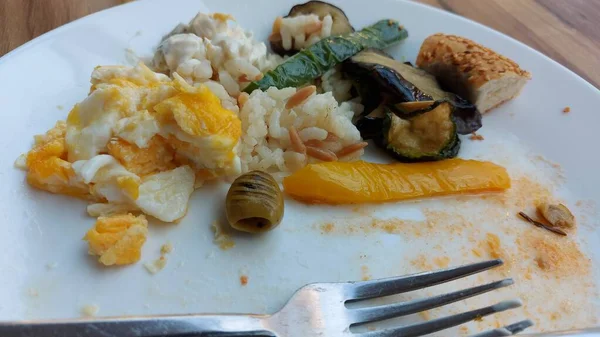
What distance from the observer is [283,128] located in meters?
1.98

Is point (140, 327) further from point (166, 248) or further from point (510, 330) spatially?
point (510, 330)

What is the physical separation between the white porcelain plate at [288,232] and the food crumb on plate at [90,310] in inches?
0.4

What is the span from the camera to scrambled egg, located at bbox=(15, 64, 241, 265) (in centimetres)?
162

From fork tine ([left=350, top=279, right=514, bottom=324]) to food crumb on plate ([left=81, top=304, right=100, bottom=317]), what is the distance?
27.6 inches

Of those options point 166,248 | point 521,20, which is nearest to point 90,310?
point 166,248

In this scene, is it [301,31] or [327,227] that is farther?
[301,31]

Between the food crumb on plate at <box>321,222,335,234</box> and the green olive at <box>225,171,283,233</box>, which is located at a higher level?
the green olive at <box>225,171,283,233</box>

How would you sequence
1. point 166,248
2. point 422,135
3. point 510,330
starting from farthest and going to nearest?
point 422,135 < point 166,248 < point 510,330

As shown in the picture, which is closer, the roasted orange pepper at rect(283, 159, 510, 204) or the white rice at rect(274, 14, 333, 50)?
the roasted orange pepper at rect(283, 159, 510, 204)

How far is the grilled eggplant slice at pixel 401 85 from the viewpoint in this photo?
2.08 metres

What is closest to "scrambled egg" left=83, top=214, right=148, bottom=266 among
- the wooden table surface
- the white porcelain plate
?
the white porcelain plate

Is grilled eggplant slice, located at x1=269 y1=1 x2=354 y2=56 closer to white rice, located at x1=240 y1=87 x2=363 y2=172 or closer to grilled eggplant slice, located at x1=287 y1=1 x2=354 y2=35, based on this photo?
grilled eggplant slice, located at x1=287 y1=1 x2=354 y2=35

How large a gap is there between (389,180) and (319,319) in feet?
2.29

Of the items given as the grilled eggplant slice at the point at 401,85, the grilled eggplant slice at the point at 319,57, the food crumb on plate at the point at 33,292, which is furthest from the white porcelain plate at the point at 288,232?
the grilled eggplant slice at the point at 319,57
